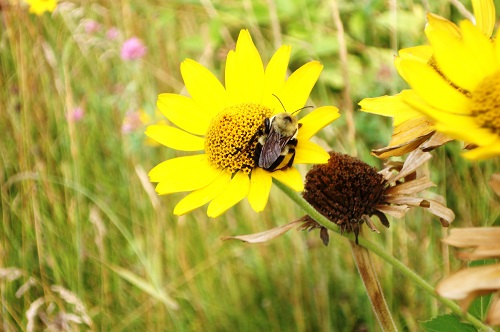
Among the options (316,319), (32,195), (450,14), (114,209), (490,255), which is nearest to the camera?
(490,255)

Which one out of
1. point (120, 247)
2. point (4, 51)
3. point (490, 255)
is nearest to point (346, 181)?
point (490, 255)

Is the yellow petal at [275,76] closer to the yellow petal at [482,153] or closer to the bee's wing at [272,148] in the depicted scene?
the bee's wing at [272,148]

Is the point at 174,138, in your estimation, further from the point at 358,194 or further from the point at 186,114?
the point at 358,194

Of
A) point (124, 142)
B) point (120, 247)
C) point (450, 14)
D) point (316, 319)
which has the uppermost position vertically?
point (450, 14)

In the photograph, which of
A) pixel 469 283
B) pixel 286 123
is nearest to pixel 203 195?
pixel 286 123

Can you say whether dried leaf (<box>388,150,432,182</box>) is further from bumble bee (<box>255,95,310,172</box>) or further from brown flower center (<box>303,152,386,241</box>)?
→ bumble bee (<box>255,95,310,172</box>)

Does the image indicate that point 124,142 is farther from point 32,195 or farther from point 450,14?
point 450,14
